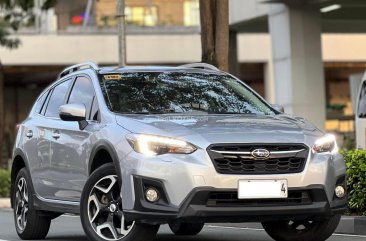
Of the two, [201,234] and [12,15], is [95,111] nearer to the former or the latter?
[201,234]

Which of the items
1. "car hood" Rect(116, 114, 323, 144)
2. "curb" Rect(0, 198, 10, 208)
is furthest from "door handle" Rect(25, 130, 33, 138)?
"curb" Rect(0, 198, 10, 208)

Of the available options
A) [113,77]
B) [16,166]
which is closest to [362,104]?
[16,166]

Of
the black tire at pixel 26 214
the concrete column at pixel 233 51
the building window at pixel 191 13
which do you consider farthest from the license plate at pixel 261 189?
the building window at pixel 191 13

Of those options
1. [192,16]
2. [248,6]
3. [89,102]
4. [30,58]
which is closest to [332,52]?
[192,16]

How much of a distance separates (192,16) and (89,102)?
24478mm

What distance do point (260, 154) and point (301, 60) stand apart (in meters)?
14.0

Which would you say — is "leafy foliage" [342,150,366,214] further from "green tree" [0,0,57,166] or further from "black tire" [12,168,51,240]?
"green tree" [0,0,57,166]

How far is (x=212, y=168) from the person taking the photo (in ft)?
23.2

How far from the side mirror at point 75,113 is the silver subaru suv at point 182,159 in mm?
13

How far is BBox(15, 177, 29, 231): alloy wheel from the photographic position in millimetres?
9727

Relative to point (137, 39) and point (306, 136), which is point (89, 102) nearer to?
point (306, 136)

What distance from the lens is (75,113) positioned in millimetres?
8188

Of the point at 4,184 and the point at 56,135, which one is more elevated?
the point at 56,135

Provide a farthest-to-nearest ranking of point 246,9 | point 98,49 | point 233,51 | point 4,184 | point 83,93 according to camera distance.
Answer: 1. point 98,49
2. point 233,51
3. point 246,9
4. point 4,184
5. point 83,93
